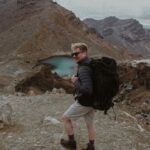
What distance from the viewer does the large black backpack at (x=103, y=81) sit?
10.1m

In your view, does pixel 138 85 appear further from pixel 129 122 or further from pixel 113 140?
pixel 113 140

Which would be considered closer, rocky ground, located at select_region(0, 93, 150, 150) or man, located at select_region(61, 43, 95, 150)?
man, located at select_region(61, 43, 95, 150)

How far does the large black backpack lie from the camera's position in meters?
10.1

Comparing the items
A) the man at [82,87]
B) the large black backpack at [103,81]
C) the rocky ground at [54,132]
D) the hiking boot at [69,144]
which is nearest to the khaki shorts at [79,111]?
the man at [82,87]

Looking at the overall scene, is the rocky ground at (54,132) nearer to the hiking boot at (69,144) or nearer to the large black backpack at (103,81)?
the hiking boot at (69,144)

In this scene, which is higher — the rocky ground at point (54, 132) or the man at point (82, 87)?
the man at point (82, 87)

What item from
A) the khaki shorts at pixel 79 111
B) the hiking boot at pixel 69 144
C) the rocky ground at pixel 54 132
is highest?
the khaki shorts at pixel 79 111

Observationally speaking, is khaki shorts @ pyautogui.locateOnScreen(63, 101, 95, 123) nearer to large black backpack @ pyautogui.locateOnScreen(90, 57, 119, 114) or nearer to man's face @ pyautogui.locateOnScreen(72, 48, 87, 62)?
large black backpack @ pyautogui.locateOnScreen(90, 57, 119, 114)

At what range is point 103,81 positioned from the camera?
10.1m

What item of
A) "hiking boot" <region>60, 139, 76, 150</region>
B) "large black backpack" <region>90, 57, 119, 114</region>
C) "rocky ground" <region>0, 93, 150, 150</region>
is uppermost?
"large black backpack" <region>90, 57, 119, 114</region>

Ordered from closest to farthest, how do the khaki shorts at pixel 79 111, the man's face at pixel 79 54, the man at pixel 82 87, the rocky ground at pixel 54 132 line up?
the man at pixel 82 87 < the man's face at pixel 79 54 < the khaki shorts at pixel 79 111 < the rocky ground at pixel 54 132

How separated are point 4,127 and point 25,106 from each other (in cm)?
553

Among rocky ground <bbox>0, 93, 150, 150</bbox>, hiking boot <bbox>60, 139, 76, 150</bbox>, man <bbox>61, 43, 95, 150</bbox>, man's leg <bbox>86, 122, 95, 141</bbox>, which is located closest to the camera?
man <bbox>61, 43, 95, 150</bbox>

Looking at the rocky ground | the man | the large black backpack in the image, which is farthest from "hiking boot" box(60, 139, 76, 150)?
the large black backpack
